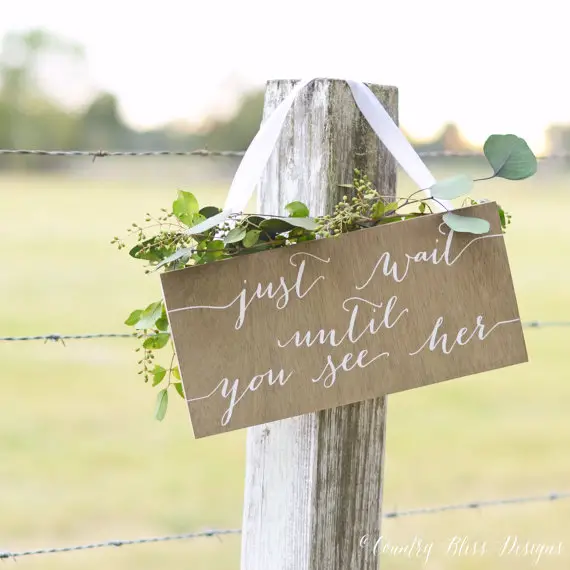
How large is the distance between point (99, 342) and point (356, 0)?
7358 mm

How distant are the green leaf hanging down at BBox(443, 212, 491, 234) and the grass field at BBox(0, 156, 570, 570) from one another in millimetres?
1161

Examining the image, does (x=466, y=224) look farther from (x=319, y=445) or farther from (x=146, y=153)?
(x=146, y=153)

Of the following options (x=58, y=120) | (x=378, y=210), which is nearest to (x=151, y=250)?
(x=378, y=210)

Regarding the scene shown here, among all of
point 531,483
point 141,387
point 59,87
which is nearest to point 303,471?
point 531,483

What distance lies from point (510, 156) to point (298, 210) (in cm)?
27

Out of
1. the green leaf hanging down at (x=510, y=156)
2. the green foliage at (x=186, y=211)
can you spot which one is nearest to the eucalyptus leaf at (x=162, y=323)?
the green foliage at (x=186, y=211)

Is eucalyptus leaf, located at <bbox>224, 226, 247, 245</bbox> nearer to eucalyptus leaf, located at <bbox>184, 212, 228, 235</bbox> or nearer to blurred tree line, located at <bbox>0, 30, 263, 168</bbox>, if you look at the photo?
eucalyptus leaf, located at <bbox>184, 212, 228, 235</bbox>

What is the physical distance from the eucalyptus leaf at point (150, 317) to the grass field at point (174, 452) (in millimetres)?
1177

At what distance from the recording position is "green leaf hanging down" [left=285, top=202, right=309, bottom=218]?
97 cm

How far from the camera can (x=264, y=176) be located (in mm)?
1107

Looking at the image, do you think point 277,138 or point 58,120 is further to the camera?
point 58,120

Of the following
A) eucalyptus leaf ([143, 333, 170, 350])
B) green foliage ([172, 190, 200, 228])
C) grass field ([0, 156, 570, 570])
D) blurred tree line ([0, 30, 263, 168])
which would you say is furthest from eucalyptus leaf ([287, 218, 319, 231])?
blurred tree line ([0, 30, 263, 168])

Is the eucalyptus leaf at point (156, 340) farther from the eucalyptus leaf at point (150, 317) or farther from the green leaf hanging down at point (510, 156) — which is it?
the green leaf hanging down at point (510, 156)

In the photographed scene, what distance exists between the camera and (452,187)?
99 centimetres
